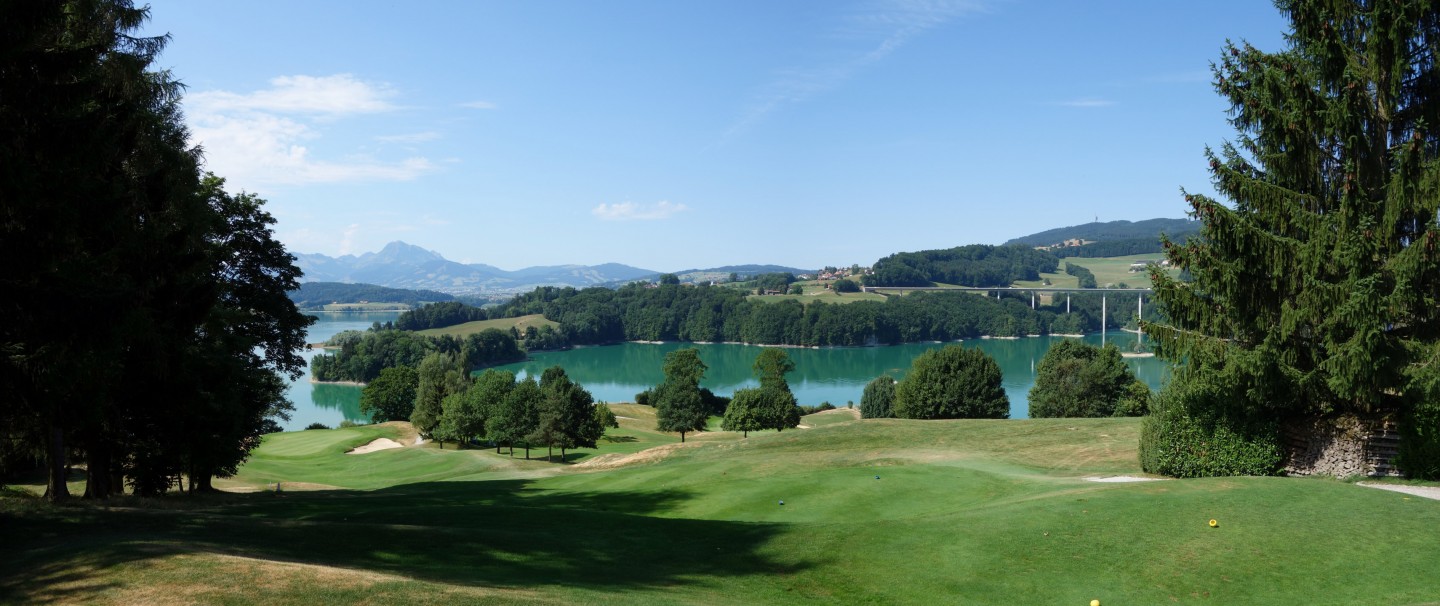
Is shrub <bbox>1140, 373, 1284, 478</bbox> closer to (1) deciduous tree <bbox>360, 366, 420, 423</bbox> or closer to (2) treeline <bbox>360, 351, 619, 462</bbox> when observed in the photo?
(2) treeline <bbox>360, 351, 619, 462</bbox>

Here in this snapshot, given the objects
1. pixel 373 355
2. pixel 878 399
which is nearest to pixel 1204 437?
pixel 878 399

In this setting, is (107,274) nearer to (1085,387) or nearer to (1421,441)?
(1421,441)

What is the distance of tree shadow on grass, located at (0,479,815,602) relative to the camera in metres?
10.2

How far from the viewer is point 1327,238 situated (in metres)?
17.8

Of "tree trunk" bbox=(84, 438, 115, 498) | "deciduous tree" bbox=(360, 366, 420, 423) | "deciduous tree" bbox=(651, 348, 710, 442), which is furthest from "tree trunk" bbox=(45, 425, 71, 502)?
"deciduous tree" bbox=(360, 366, 420, 423)

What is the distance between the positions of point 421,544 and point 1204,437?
18153 mm

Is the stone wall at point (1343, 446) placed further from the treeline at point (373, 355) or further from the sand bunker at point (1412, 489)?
the treeline at point (373, 355)

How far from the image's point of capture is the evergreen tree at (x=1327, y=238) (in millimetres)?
17344

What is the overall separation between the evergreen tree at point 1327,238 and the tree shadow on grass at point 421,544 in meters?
11.9

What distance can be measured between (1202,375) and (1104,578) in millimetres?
10010

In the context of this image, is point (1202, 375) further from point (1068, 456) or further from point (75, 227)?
point (75, 227)

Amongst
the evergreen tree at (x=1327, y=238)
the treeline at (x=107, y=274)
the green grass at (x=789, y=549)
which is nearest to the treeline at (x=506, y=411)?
the treeline at (x=107, y=274)

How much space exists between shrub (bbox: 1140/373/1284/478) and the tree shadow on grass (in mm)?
11474

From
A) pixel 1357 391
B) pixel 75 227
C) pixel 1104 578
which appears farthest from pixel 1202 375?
pixel 75 227
